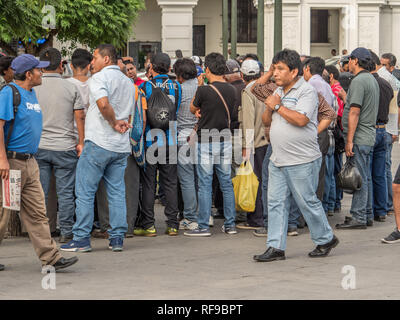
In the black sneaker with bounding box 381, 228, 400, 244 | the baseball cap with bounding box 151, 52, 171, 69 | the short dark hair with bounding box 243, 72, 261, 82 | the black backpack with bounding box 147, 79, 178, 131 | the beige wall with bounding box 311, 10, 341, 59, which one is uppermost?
the beige wall with bounding box 311, 10, 341, 59

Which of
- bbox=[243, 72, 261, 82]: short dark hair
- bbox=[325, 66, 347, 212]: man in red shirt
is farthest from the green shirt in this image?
bbox=[243, 72, 261, 82]: short dark hair

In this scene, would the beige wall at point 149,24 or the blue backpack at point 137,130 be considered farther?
the beige wall at point 149,24

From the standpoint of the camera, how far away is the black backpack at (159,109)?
933 centimetres

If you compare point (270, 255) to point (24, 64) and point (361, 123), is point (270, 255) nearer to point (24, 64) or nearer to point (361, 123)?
point (361, 123)

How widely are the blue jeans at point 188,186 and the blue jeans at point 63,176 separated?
1.26 meters

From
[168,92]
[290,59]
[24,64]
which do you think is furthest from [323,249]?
[24,64]

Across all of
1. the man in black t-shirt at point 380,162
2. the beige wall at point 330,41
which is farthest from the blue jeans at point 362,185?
the beige wall at point 330,41

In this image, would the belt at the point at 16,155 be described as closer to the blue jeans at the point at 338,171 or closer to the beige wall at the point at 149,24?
the blue jeans at the point at 338,171

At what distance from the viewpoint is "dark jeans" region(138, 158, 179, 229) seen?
31.3ft

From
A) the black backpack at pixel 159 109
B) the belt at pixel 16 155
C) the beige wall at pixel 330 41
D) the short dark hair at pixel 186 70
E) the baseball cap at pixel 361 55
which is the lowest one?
the belt at pixel 16 155

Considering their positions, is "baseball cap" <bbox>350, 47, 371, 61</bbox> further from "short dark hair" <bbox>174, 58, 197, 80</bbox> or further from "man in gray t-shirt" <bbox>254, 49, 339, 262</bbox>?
"man in gray t-shirt" <bbox>254, 49, 339, 262</bbox>

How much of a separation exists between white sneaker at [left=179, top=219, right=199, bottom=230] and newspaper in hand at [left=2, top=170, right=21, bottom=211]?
2924 millimetres

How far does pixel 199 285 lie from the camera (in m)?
7.01

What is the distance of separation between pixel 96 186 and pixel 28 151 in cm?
123
